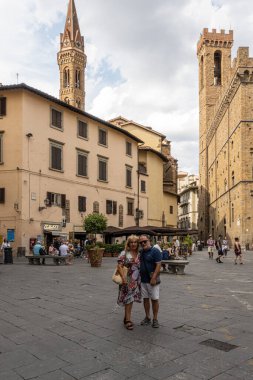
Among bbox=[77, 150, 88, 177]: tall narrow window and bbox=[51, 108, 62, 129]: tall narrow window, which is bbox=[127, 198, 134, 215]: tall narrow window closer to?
bbox=[77, 150, 88, 177]: tall narrow window

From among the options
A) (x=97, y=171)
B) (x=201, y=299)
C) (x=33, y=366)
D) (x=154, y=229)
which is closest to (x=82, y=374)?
(x=33, y=366)

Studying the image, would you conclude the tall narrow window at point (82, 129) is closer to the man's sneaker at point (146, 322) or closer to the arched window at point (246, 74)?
the arched window at point (246, 74)

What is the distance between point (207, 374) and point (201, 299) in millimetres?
5193

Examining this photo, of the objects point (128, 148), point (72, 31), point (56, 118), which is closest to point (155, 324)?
point (56, 118)

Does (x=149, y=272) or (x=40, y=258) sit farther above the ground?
(x=149, y=272)

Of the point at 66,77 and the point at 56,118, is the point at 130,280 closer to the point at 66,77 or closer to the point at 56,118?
the point at 56,118

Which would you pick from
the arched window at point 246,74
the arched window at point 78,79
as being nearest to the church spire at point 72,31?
the arched window at point 78,79

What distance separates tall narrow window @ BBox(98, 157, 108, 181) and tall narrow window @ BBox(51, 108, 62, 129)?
556 cm

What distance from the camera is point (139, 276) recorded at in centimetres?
679

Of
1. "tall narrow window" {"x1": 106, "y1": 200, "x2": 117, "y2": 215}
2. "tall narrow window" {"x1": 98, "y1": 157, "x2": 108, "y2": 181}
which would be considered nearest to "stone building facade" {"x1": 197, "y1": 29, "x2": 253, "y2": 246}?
"tall narrow window" {"x1": 106, "y1": 200, "x2": 117, "y2": 215}

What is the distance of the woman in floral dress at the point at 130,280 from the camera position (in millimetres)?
6645

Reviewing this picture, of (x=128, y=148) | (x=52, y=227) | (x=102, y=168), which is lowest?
(x=52, y=227)

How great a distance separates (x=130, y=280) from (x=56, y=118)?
25047 millimetres

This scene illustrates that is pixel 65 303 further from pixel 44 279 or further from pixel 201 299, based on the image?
pixel 44 279
